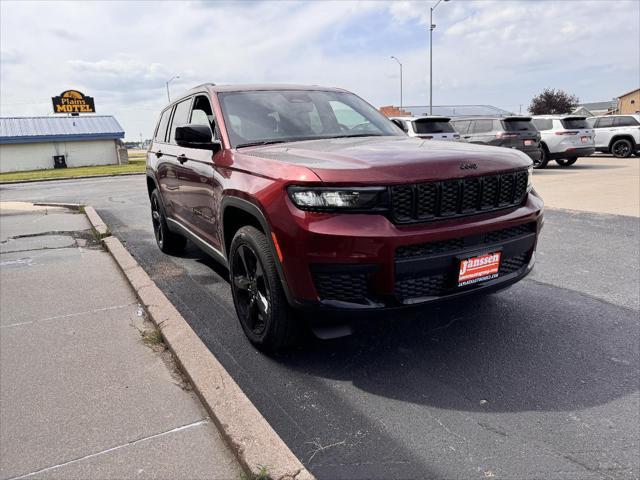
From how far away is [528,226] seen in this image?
3.24 metres

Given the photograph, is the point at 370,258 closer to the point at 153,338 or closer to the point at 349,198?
the point at 349,198

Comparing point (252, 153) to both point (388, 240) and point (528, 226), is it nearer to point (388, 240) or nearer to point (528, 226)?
point (388, 240)

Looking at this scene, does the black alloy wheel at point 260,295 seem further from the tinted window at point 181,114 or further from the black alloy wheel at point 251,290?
the tinted window at point 181,114

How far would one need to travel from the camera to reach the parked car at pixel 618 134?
65.0ft

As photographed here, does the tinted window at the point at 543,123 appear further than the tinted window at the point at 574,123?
Yes

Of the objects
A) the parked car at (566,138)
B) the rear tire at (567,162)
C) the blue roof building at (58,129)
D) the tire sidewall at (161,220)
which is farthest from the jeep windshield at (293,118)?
the blue roof building at (58,129)

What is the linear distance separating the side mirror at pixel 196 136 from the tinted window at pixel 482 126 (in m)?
13.5

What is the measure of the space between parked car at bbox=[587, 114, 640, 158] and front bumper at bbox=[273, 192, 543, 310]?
20.2 metres

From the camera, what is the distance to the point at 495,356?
3.18m

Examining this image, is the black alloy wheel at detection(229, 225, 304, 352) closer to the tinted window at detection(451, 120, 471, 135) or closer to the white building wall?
the tinted window at detection(451, 120, 471, 135)

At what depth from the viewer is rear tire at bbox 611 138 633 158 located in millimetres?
20009

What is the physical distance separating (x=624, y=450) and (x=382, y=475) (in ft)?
3.73

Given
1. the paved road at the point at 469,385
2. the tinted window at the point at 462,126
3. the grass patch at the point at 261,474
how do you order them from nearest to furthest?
the grass patch at the point at 261,474
the paved road at the point at 469,385
the tinted window at the point at 462,126

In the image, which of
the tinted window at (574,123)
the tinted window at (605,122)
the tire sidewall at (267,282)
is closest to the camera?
the tire sidewall at (267,282)
